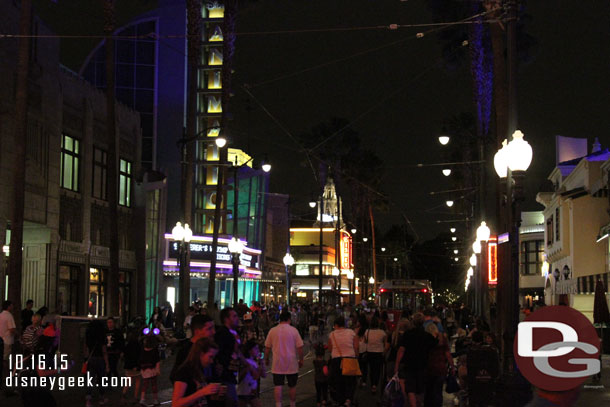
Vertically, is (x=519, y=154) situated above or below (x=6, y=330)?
above

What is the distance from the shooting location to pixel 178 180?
53.6 m

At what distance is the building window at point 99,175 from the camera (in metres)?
39.4

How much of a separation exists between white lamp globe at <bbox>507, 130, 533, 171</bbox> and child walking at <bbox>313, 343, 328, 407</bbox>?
208 inches

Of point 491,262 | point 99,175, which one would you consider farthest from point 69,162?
point 491,262

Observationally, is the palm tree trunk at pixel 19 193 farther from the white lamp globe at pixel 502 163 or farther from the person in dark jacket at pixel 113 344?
the white lamp globe at pixel 502 163

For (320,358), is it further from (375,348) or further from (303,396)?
(303,396)

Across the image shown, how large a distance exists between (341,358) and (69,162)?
22.9 m

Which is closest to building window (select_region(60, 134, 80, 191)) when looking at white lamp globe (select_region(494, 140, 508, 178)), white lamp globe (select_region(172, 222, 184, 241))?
white lamp globe (select_region(172, 222, 184, 241))

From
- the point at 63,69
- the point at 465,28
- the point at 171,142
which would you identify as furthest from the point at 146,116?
the point at 465,28

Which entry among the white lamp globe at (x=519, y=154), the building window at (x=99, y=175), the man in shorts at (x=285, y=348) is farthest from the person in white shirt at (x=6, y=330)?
the building window at (x=99, y=175)

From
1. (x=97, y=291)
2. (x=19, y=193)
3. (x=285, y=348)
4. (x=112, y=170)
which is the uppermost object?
(x=112, y=170)

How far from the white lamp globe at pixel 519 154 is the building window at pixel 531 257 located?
6259 cm

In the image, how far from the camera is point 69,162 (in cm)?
3653

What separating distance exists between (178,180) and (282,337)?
39.0 m
